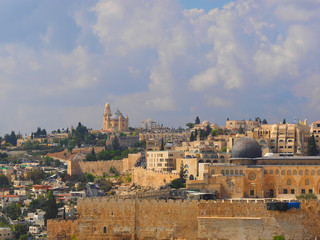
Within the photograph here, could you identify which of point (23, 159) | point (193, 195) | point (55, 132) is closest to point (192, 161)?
point (193, 195)

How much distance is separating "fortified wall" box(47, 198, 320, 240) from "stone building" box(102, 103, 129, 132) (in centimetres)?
10775

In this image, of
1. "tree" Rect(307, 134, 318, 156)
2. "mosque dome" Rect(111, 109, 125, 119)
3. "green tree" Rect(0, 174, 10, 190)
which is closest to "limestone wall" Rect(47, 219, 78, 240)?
"tree" Rect(307, 134, 318, 156)

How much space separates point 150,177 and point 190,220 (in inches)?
1400

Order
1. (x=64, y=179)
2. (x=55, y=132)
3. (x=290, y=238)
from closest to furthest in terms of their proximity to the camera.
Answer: (x=290, y=238), (x=64, y=179), (x=55, y=132)

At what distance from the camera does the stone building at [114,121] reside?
152m

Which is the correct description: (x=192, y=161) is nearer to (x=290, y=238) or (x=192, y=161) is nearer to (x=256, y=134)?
(x=256, y=134)

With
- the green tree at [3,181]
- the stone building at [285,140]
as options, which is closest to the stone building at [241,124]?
the stone building at [285,140]

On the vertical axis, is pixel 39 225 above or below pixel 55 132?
below

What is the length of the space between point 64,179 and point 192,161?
104 feet

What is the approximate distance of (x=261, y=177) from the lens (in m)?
53.2

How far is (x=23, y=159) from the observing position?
120938 millimetres

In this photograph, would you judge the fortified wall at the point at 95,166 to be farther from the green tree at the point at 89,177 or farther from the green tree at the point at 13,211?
the green tree at the point at 13,211

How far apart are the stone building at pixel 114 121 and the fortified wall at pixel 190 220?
108 meters

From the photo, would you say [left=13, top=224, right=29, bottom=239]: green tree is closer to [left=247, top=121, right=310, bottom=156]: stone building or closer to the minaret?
[left=247, top=121, right=310, bottom=156]: stone building
